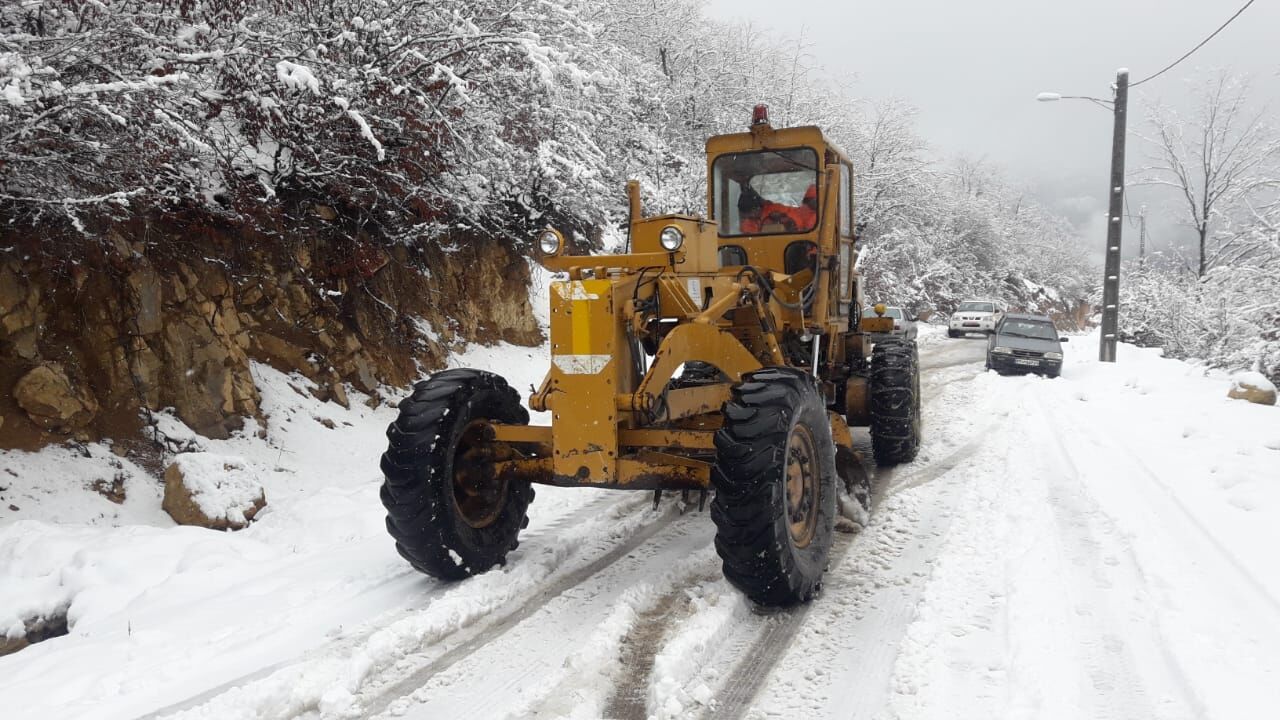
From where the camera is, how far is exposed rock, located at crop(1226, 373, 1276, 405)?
10211 millimetres

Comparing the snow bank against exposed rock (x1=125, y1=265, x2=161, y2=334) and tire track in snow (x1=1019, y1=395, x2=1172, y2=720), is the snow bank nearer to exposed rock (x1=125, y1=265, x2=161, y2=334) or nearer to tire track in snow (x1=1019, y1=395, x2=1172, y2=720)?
tire track in snow (x1=1019, y1=395, x2=1172, y2=720)

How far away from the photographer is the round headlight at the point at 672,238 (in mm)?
4500

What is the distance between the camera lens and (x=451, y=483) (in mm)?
4555

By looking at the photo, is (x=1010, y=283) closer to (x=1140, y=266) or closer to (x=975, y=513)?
(x=1140, y=266)

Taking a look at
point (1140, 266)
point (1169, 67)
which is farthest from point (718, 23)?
point (1140, 266)

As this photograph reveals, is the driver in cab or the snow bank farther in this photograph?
the snow bank

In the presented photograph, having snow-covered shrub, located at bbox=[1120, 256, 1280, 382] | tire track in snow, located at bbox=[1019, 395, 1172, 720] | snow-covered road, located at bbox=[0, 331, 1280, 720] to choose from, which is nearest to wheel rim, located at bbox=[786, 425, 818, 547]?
snow-covered road, located at bbox=[0, 331, 1280, 720]

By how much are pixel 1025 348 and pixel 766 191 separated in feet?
38.6

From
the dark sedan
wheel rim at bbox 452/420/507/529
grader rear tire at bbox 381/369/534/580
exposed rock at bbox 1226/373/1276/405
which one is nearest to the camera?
grader rear tire at bbox 381/369/534/580

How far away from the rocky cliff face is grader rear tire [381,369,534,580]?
113 inches

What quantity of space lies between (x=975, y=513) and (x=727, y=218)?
10.2 feet

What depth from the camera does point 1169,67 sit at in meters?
16.0

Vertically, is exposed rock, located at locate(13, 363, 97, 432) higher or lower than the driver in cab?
lower

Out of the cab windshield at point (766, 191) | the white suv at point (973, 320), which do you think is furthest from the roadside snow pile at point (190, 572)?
the white suv at point (973, 320)
